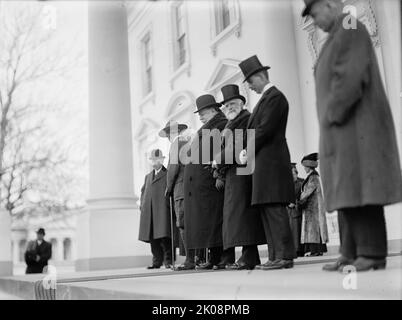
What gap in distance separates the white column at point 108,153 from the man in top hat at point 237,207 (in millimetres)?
3975

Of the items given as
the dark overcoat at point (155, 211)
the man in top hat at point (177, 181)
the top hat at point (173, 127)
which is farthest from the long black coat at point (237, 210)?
the dark overcoat at point (155, 211)

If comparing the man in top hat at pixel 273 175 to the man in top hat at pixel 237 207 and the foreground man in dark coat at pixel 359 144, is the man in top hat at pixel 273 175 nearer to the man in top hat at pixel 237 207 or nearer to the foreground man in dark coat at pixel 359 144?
the man in top hat at pixel 237 207

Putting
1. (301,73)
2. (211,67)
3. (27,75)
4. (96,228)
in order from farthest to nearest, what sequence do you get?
(27,75), (211,67), (301,73), (96,228)

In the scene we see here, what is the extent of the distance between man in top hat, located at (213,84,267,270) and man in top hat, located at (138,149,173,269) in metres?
2.59

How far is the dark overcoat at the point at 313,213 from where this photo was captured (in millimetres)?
8211

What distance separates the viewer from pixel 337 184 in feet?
9.52

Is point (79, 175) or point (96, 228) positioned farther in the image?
point (79, 175)

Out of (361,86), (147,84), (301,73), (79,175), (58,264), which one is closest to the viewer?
(361,86)

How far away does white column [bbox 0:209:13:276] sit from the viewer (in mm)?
9297

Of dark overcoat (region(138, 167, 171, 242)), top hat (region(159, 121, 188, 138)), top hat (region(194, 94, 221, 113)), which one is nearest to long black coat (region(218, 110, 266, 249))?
top hat (region(194, 94, 221, 113))

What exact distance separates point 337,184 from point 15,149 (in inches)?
507

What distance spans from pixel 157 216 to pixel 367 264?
15.5 feet
